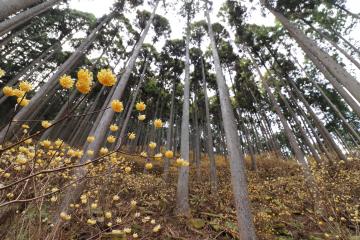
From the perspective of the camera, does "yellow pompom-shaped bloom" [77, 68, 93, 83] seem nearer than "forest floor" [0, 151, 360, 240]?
Yes

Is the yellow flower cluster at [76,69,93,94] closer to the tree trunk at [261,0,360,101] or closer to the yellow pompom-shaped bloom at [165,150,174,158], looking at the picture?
the yellow pompom-shaped bloom at [165,150,174,158]

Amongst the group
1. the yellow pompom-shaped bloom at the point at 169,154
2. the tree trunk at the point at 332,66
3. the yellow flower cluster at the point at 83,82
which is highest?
the tree trunk at the point at 332,66

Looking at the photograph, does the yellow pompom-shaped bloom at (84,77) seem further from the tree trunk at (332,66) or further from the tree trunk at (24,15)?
the tree trunk at (24,15)

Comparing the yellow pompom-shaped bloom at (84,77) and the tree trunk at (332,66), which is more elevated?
the tree trunk at (332,66)

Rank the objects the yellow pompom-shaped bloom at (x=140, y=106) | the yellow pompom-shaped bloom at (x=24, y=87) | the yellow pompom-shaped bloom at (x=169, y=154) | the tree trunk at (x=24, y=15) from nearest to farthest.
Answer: the yellow pompom-shaped bloom at (x=24, y=87) < the yellow pompom-shaped bloom at (x=169, y=154) < the yellow pompom-shaped bloom at (x=140, y=106) < the tree trunk at (x=24, y=15)

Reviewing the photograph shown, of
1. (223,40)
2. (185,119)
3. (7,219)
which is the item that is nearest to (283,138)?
(223,40)

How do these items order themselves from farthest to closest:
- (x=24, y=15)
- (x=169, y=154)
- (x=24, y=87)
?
(x=24, y=15) → (x=169, y=154) → (x=24, y=87)

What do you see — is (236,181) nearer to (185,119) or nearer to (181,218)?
(181,218)

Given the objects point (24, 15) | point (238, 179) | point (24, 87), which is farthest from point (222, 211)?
point (24, 15)

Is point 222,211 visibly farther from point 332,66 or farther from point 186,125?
point 332,66

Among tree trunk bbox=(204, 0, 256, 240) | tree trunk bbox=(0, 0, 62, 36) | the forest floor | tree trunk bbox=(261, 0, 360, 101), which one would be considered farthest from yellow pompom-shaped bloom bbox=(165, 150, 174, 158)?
tree trunk bbox=(0, 0, 62, 36)

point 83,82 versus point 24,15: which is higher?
point 24,15

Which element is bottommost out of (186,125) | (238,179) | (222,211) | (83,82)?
(83,82)

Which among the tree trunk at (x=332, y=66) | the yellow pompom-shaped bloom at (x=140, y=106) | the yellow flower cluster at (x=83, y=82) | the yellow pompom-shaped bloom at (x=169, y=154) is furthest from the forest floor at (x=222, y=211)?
the yellow flower cluster at (x=83, y=82)
